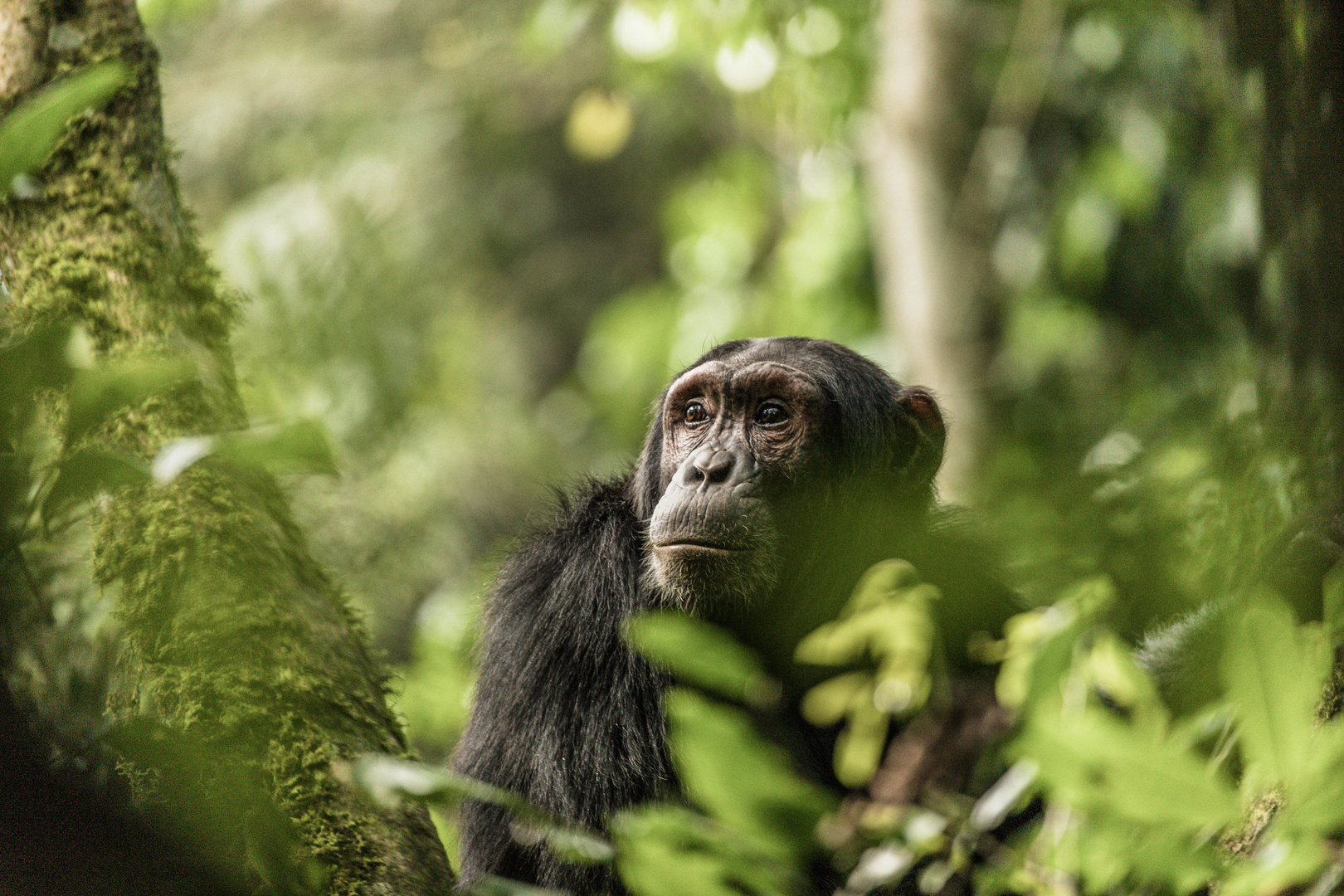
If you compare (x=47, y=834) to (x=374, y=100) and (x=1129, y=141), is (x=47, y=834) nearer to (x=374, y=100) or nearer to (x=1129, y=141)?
(x=1129, y=141)

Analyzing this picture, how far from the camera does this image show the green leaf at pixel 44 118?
1.53 metres

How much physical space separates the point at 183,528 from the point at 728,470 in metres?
1.68

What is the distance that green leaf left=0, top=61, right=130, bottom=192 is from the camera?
5.03 ft

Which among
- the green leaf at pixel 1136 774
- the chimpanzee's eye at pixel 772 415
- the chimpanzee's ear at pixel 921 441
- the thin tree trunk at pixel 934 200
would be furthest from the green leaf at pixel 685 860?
the thin tree trunk at pixel 934 200

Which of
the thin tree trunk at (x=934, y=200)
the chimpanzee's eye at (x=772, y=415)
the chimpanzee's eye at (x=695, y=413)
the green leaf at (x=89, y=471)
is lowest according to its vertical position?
the green leaf at (x=89, y=471)

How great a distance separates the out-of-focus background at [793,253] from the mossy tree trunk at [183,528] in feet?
0.57

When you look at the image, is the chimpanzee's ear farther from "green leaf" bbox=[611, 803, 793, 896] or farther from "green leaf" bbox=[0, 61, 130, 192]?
"green leaf" bbox=[0, 61, 130, 192]

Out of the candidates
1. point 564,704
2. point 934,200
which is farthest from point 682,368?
point 934,200

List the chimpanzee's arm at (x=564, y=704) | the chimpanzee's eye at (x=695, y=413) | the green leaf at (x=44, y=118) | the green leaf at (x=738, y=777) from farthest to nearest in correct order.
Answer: the chimpanzee's eye at (x=695, y=413) < the chimpanzee's arm at (x=564, y=704) < the green leaf at (x=44, y=118) < the green leaf at (x=738, y=777)

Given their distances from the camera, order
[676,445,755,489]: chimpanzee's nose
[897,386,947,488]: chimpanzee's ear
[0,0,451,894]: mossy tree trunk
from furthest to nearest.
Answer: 1. [897,386,947,488]: chimpanzee's ear
2. [676,445,755,489]: chimpanzee's nose
3. [0,0,451,894]: mossy tree trunk

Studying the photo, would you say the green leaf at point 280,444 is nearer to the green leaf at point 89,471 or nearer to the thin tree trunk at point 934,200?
the green leaf at point 89,471

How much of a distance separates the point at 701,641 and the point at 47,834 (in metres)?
0.72

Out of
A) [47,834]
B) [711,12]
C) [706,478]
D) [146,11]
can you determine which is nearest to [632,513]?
[706,478]

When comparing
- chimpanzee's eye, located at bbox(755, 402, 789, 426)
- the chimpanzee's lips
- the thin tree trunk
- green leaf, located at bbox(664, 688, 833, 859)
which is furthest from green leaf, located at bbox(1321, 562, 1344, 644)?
the thin tree trunk
